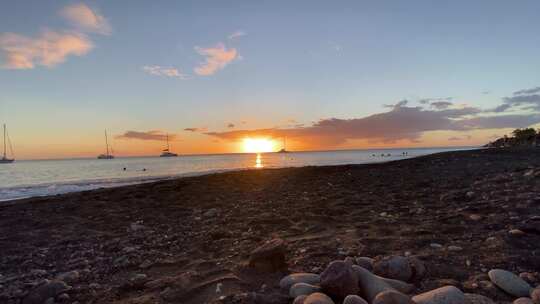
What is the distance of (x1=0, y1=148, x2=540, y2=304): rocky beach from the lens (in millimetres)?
3381

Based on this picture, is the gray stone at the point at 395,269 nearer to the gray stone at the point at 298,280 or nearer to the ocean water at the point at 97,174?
the gray stone at the point at 298,280

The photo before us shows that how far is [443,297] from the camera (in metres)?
2.92

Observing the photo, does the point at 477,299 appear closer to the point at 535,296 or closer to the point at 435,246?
the point at 535,296

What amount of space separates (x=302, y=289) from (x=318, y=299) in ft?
1.38

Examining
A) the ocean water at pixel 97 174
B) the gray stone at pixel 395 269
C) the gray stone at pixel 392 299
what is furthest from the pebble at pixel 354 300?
the ocean water at pixel 97 174

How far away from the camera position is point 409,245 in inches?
191

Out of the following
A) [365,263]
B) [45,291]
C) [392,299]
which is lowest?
[45,291]

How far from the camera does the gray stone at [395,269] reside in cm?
362

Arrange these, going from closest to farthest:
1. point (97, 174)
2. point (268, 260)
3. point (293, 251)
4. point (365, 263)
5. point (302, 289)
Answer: point (302, 289) < point (365, 263) < point (268, 260) < point (293, 251) < point (97, 174)

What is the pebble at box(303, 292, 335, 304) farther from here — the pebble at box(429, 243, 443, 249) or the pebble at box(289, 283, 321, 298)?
the pebble at box(429, 243, 443, 249)

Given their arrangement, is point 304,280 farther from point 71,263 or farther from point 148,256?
point 71,263

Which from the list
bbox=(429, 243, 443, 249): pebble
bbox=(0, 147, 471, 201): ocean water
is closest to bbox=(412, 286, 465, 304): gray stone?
bbox=(429, 243, 443, 249): pebble

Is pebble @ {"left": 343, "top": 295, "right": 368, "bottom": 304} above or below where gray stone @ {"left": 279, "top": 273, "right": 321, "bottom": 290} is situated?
above

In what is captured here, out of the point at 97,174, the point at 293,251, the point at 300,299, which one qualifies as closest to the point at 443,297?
the point at 300,299
